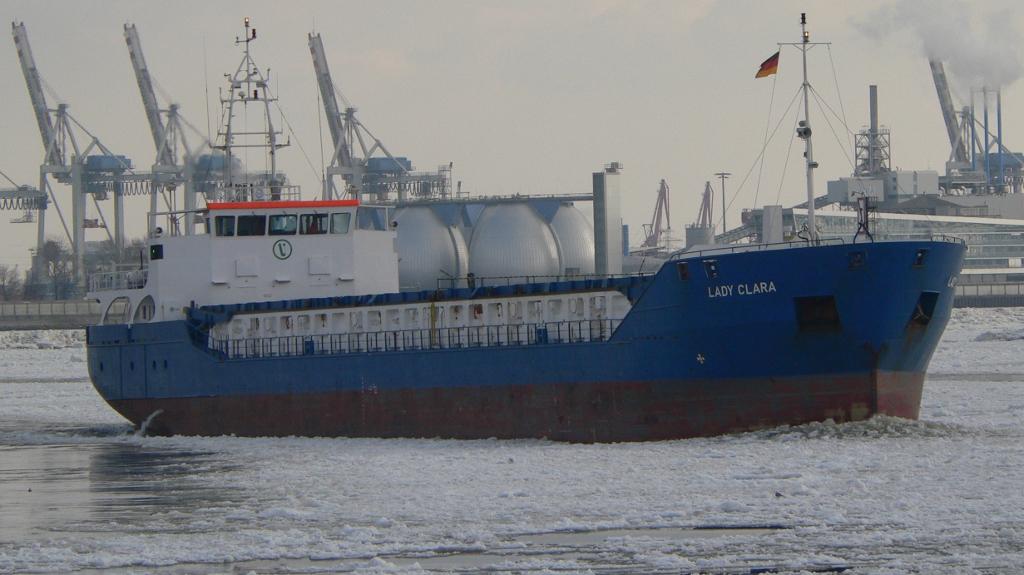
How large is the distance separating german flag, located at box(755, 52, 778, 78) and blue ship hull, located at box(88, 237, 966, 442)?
4.08 metres

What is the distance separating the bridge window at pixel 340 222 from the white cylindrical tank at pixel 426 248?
6545cm

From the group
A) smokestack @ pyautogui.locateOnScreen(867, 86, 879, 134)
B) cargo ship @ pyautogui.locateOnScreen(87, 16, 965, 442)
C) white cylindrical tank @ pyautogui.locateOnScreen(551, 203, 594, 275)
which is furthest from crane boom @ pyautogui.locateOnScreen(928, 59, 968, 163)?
cargo ship @ pyautogui.locateOnScreen(87, 16, 965, 442)

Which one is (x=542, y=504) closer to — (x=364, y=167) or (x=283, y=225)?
(x=283, y=225)

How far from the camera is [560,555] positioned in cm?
1415

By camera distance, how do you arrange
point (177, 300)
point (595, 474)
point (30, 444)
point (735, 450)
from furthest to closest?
point (177, 300) < point (30, 444) < point (735, 450) < point (595, 474)

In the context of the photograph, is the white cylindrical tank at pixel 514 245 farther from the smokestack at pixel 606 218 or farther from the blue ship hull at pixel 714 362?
the blue ship hull at pixel 714 362

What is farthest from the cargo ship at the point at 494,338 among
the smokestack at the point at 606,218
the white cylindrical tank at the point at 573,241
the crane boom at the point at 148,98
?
the crane boom at the point at 148,98

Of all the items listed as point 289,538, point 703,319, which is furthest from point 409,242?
point 289,538

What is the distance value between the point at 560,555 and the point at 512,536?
4.34 feet

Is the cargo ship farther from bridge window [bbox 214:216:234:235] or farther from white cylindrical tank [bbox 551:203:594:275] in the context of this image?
white cylindrical tank [bbox 551:203:594:275]

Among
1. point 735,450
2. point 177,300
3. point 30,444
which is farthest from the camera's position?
point 177,300

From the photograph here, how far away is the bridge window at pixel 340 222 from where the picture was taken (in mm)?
32156

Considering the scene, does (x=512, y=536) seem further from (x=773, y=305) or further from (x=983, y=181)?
(x=983, y=181)

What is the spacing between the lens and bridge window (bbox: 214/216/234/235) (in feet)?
105
